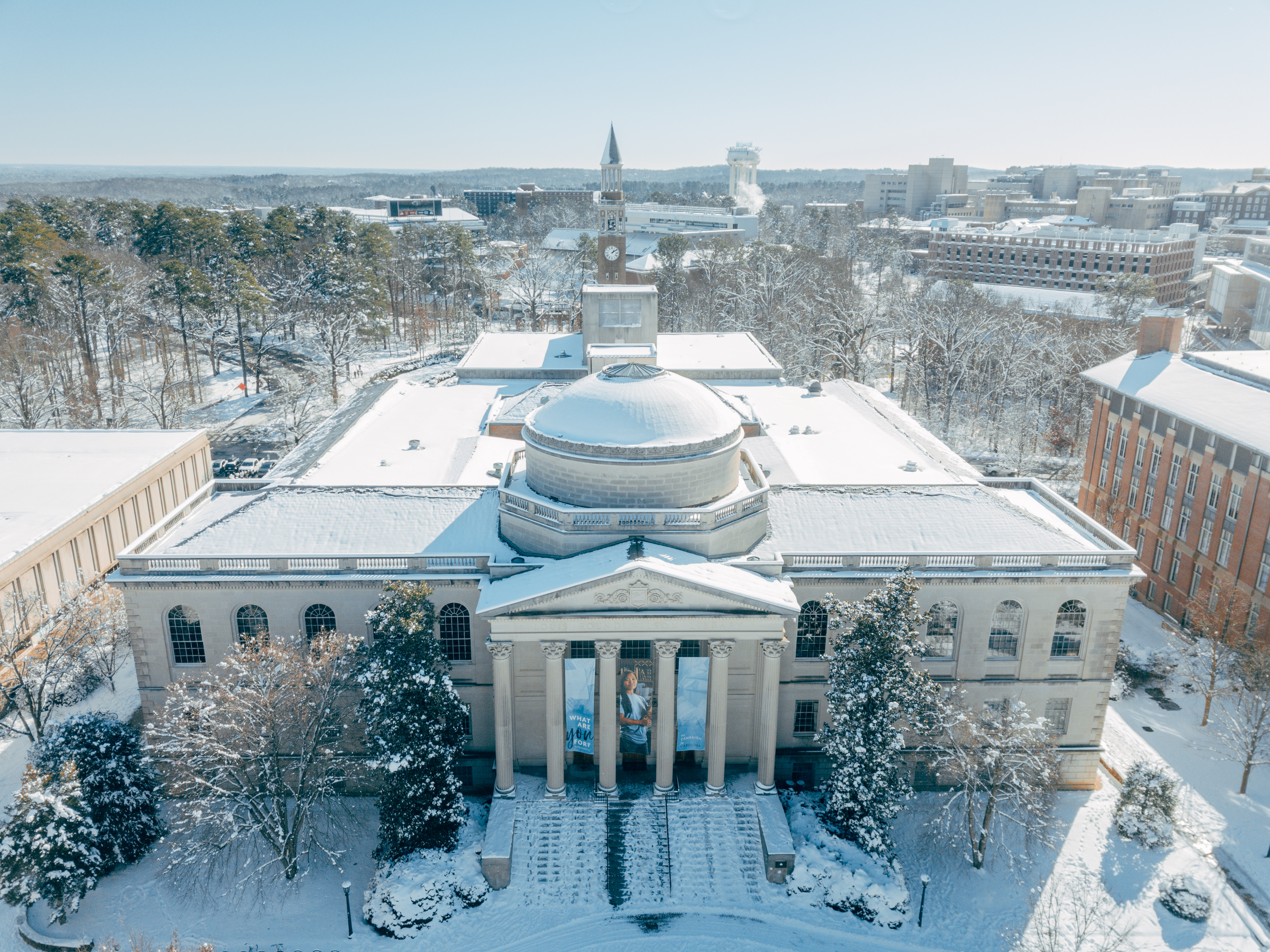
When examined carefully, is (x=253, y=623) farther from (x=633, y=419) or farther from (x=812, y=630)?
(x=812, y=630)

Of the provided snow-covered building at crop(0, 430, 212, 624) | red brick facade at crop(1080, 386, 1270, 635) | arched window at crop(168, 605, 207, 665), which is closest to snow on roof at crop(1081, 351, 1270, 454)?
red brick facade at crop(1080, 386, 1270, 635)

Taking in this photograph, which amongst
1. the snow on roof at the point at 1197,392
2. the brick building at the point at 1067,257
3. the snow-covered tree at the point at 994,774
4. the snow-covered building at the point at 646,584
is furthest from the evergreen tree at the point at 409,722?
the brick building at the point at 1067,257

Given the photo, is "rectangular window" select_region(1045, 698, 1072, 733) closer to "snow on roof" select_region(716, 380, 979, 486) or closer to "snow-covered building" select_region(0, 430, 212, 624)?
"snow on roof" select_region(716, 380, 979, 486)

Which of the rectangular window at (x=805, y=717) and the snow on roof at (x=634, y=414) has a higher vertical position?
the snow on roof at (x=634, y=414)

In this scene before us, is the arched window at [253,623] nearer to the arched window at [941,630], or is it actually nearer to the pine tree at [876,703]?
the pine tree at [876,703]

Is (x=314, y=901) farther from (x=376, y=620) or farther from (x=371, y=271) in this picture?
(x=371, y=271)

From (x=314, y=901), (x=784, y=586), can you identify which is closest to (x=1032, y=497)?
(x=784, y=586)

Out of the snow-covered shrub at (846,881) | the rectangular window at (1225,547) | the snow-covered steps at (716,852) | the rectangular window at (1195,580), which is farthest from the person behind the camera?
the rectangular window at (1195,580)
